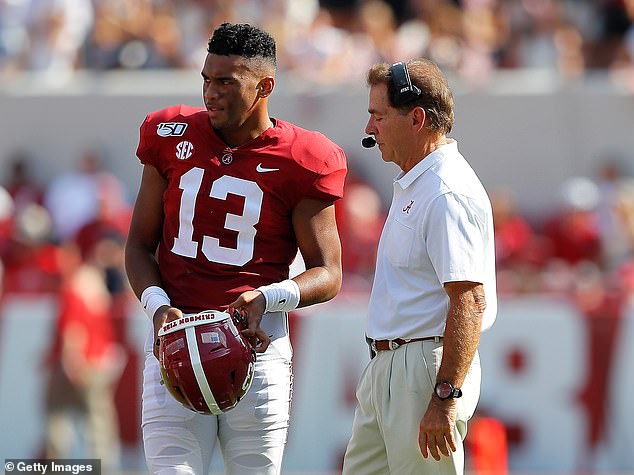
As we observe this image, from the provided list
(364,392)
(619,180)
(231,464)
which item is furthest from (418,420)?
(619,180)

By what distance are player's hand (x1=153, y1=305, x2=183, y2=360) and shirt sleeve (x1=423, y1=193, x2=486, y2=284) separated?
36.0 inches

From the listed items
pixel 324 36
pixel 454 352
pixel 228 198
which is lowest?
pixel 454 352

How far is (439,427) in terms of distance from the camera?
4492 mm

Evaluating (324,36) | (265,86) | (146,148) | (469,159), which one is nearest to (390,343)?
(265,86)

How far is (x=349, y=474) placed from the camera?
16.1ft

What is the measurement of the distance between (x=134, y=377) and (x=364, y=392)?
543 centimetres

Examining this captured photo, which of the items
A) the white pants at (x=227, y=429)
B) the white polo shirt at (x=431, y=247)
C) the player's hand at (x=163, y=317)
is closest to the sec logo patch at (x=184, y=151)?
the player's hand at (x=163, y=317)

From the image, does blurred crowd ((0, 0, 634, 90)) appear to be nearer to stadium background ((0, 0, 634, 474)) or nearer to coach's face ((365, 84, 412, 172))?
stadium background ((0, 0, 634, 474))

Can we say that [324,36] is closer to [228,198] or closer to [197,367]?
[228,198]

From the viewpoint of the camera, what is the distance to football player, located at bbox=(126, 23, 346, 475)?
4.63m

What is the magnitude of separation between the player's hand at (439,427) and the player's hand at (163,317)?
0.93m

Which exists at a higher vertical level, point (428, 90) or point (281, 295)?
point (428, 90)

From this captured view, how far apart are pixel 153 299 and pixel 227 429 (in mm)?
539

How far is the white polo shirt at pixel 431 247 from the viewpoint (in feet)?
14.8
